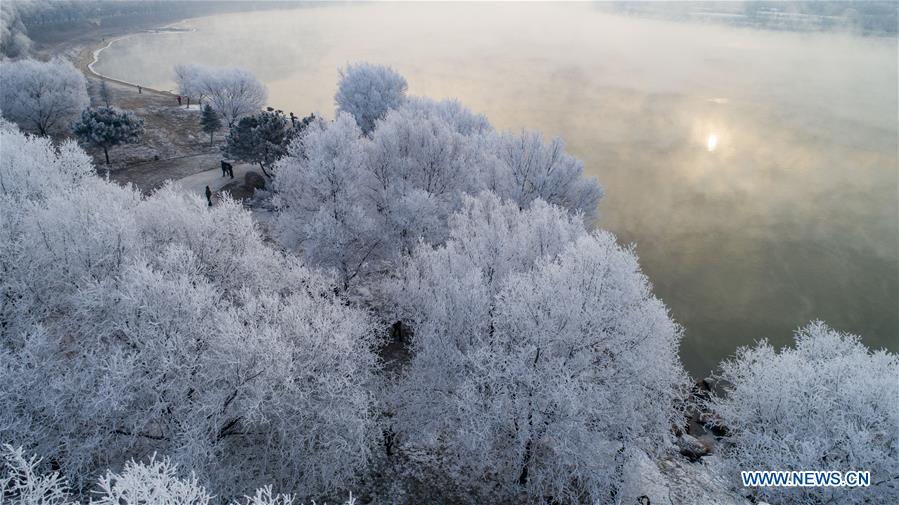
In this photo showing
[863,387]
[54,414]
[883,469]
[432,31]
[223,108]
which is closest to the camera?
[54,414]

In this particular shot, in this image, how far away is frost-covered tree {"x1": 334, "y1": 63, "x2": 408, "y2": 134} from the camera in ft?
162

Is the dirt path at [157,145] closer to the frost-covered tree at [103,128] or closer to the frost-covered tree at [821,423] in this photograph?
the frost-covered tree at [103,128]

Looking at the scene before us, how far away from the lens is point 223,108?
2186 inches

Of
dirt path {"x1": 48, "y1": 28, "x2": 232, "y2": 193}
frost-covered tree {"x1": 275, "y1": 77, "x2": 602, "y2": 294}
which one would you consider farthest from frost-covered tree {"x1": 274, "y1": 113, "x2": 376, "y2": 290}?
dirt path {"x1": 48, "y1": 28, "x2": 232, "y2": 193}

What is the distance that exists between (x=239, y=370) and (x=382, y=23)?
7438 inches

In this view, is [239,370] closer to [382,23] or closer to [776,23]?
[382,23]

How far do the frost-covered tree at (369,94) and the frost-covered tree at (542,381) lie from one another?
113ft

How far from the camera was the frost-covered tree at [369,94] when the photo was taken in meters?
49.5

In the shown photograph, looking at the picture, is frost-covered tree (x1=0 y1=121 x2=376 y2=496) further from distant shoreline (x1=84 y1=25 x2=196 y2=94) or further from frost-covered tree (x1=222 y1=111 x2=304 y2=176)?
distant shoreline (x1=84 y1=25 x2=196 y2=94)

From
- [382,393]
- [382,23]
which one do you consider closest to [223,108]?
[382,393]

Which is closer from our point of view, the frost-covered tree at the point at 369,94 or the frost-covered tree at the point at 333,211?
the frost-covered tree at the point at 333,211

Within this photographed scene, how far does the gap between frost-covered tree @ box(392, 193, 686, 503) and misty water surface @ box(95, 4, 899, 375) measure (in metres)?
13.2

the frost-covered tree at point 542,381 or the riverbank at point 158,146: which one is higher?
the riverbank at point 158,146

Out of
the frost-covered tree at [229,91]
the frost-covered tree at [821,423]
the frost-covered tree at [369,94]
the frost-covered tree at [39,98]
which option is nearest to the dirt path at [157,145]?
the frost-covered tree at [229,91]
